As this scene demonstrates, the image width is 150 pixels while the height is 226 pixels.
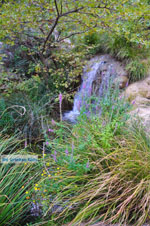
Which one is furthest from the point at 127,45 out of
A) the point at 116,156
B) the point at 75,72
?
the point at 116,156

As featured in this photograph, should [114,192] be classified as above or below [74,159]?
below

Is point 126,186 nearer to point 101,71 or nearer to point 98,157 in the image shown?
point 98,157

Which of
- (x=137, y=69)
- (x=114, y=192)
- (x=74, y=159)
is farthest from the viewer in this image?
(x=137, y=69)

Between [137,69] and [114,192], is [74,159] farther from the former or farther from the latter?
[137,69]

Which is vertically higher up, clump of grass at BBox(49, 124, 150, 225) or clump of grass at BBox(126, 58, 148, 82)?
clump of grass at BBox(126, 58, 148, 82)

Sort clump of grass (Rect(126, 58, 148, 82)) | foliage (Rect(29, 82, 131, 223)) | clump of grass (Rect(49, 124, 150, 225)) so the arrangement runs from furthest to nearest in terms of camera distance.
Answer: clump of grass (Rect(126, 58, 148, 82)), foliage (Rect(29, 82, 131, 223)), clump of grass (Rect(49, 124, 150, 225))

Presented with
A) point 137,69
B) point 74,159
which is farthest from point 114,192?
point 137,69

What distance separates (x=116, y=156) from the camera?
1.97 m

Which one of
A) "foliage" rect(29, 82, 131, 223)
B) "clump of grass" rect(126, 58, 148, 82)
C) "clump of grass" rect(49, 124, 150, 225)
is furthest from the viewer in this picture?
"clump of grass" rect(126, 58, 148, 82)

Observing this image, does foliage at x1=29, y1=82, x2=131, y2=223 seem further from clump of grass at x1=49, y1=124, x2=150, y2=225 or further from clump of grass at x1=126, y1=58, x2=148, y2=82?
clump of grass at x1=126, y1=58, x2=148, y2=82

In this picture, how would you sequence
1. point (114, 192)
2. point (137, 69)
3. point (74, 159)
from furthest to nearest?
1. point (137, 69)
2. point (74, 159)
3. point (114, 192)

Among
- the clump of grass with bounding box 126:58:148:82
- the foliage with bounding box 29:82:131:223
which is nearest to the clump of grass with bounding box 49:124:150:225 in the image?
the foliage with bounding box 29:82:131:223

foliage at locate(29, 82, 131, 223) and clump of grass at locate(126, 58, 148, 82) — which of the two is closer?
foliage at locate(29, 82, 131, 223)

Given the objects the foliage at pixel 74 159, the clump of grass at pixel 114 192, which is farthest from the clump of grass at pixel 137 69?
the clump of grass at pixel 114 192
